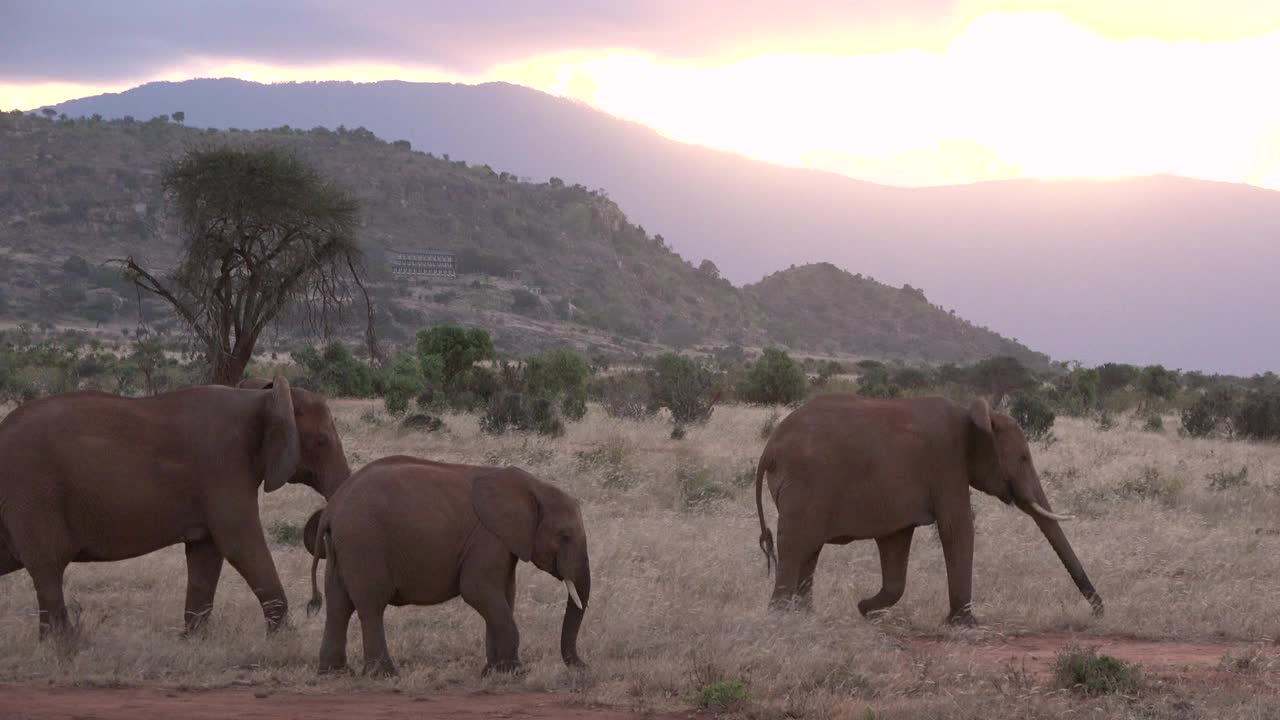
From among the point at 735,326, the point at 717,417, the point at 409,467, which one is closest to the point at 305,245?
the point at 717,417

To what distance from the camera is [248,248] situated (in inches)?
1062

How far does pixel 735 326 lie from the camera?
101m

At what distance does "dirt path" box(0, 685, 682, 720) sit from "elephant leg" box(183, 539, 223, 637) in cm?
164

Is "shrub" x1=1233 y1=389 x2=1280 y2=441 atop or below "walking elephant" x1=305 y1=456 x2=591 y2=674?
below

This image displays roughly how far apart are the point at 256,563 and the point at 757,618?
353 cm

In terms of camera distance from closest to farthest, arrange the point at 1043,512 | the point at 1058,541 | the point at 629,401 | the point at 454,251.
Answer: the point at 1043,512, the point at 1058,541, the point at 629,401, the point at 454,251

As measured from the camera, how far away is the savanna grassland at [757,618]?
8.68 meters

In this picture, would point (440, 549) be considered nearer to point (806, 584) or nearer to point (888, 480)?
point (806, 584)

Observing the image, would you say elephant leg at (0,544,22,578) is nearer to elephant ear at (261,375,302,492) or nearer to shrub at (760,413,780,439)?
elephant ear at (261,375,302,492)

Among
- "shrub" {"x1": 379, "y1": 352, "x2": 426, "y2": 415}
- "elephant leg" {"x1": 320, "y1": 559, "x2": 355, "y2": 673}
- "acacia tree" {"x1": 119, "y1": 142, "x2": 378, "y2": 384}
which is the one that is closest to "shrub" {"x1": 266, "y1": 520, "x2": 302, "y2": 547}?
"elephant leg" {"x1": 320, "y1": 559, "x2": 355, "y2": 673}

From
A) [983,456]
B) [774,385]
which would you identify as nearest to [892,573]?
[983,456]

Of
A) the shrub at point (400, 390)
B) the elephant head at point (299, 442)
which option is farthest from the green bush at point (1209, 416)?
the elephant head at point (299, 442)

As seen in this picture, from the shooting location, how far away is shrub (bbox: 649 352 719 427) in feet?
88.5

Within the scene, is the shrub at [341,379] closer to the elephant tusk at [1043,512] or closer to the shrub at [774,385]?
the shrub at [774,385]
